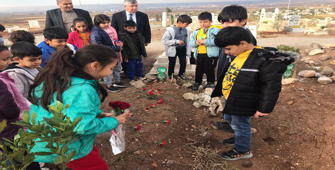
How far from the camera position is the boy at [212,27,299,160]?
1.66 metres

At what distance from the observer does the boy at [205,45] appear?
3618 millimetres

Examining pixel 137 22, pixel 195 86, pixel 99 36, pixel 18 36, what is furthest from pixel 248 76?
pixel 137 22

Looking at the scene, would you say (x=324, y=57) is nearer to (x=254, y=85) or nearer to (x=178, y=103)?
(x=178, y=103)

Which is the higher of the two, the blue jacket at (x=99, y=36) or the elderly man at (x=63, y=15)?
the elderly man at (x=63, y=15)

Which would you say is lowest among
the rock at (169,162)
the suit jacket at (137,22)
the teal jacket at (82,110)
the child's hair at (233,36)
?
the rock at (169,162)

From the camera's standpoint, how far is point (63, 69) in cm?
118

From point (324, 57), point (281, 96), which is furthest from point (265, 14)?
point (281, 96)

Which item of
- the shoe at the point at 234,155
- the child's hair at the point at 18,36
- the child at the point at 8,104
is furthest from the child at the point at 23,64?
the shoe at the point at 234,155

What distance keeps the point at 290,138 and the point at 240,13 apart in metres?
1.97

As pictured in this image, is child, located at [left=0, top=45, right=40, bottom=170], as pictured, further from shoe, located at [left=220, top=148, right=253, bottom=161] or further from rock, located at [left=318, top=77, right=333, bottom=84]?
rock, located at [left=318, top=77, right=333, bottom=84]

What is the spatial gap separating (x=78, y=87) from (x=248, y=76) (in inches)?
59.1

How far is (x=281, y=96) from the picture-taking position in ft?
12.1

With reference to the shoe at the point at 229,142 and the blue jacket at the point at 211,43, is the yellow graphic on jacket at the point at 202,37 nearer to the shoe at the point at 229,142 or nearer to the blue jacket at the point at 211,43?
the blue jacket at the point at 211,43

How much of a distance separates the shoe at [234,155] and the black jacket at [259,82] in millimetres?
655
